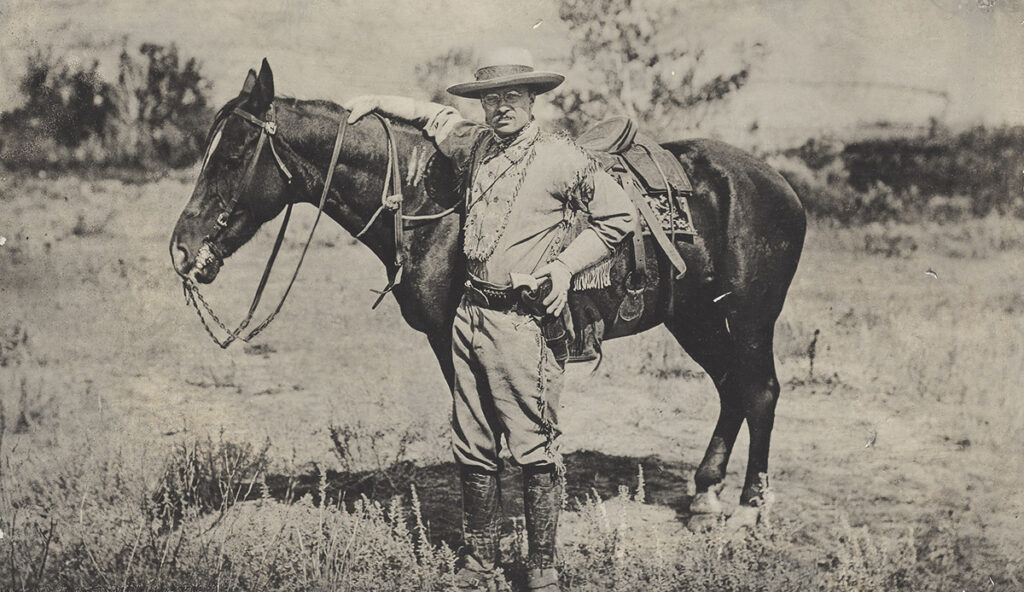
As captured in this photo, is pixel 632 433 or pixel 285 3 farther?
pixel 632 433

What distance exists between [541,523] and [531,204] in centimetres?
132

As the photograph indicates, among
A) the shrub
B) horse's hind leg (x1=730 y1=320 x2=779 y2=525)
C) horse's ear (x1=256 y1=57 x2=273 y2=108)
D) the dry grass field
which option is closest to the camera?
horse's ear (x1=256 y1=57 x2=273 y2=108)

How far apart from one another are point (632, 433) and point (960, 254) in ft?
7.95

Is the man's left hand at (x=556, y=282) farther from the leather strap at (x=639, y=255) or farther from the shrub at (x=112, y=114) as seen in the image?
the shrub at (x=112, y=114)

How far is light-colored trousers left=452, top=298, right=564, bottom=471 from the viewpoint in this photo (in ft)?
12.8

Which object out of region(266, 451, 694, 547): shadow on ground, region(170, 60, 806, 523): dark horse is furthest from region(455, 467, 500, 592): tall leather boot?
region(266, 451, 694, 547): shadow on ground

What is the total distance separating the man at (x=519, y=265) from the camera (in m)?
3.87

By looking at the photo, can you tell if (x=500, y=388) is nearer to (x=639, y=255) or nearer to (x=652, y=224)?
(x=639, y=255)

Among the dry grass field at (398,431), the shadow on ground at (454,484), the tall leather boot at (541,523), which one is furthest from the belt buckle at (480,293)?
the shadow on ground at (454,484)

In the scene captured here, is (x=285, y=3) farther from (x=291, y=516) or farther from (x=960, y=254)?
(x=960, y=254)

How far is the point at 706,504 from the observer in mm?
5285

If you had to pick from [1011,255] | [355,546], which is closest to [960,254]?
[1011,255]

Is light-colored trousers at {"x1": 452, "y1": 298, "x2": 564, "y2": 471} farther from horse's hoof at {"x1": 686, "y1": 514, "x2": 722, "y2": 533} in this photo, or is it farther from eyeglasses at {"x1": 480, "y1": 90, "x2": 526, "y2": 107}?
horse's hoof at {"x1": 686, "y1": 514, "x2": 722, "y2": 533}

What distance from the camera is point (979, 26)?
5844mm
